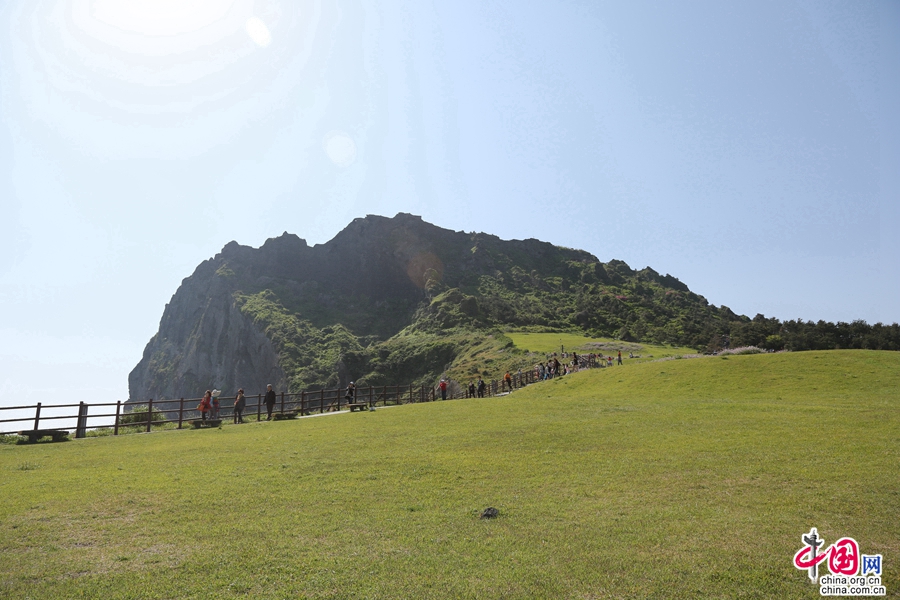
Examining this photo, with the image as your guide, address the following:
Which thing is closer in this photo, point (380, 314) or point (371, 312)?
point (380, 314)

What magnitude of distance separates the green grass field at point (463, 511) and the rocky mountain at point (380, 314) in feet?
206

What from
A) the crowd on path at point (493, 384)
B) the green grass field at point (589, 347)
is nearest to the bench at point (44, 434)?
the crowd on path at point (493, 384)

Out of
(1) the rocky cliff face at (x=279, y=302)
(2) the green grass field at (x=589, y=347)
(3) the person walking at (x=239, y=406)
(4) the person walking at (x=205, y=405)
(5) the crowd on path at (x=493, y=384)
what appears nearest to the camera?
(4) the person walking at (x=205, y=405)

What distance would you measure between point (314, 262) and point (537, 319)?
97135 millimetres

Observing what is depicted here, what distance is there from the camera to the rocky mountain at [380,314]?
118750 mm

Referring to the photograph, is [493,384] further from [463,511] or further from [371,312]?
[371,312]

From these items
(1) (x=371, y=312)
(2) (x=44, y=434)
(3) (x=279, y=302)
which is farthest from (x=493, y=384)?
(1) (x=371, y=312)

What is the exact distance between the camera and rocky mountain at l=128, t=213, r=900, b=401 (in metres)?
119

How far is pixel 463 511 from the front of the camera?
8992mm

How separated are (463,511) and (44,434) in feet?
73.3

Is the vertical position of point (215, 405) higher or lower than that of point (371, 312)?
lower

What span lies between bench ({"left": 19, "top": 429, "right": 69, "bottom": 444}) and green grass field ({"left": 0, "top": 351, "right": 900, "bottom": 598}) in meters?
4.04

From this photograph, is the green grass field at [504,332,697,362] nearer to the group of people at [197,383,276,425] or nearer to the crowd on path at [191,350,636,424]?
the crowd on path at [191,350,636,424]

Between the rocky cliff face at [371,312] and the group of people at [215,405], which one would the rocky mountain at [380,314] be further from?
the group of people at [215,405]
